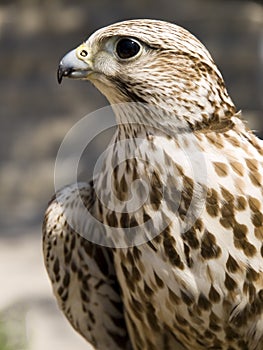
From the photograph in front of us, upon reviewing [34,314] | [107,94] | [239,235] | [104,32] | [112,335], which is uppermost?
[104,32]

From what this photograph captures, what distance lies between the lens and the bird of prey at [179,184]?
253 centimetres

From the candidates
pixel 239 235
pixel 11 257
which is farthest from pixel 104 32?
pixel 11 257

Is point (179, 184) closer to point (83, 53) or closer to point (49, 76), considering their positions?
point (83, 53)

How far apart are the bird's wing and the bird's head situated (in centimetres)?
56

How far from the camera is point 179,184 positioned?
2.56 metres

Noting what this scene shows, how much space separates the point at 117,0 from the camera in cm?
789

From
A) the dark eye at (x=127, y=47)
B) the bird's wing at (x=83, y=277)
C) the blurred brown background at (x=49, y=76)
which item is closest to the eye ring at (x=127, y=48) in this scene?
the dark eye at (x=127, y=47)

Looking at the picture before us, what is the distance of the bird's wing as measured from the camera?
306 centimetres

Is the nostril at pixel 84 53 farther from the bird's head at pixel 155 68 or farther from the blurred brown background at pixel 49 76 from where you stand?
the blurred brown background at pixel 49 76

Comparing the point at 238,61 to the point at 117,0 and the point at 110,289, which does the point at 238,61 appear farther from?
the point at 110,289

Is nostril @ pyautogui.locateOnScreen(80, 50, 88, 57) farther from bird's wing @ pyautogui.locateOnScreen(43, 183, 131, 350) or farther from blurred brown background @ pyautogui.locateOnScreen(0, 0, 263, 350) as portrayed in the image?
blurred brown background @ pyautogui.locateOnScreen(0, 0, 263, 350)

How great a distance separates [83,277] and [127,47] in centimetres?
91

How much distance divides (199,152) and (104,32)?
1.36 ft

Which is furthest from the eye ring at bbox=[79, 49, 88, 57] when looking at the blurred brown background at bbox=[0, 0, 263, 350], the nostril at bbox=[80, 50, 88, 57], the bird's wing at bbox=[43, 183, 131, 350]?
the blurred brown background at bbox=[0, 0, 263, 350]
